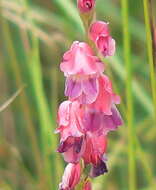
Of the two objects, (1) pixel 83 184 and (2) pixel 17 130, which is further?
(2) pixel 17 130

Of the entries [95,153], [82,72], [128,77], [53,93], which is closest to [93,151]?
[95,153]

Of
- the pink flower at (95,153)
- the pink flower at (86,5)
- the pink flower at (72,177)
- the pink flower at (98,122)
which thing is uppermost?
the pink flower at (86,5)

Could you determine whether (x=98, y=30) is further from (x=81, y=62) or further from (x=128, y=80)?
(x=128, y=80)

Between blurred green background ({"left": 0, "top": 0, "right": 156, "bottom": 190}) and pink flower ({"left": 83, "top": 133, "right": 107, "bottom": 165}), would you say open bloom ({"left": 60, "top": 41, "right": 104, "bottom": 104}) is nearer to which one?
pink flower ({"left": 83, "top": 133, "right": 107, "bottom": 165})

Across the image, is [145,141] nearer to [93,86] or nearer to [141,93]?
[141,93]

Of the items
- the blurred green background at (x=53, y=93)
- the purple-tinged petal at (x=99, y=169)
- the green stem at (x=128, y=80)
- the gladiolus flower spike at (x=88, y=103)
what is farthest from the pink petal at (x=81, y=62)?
the blurred green background at (x=53, y=93)

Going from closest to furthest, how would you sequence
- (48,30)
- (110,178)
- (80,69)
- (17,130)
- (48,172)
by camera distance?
(80,69) < (48,172) < (110,178) < (17,130) < (48,30)

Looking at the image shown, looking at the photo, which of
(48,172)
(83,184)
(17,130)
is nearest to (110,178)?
(17,130)

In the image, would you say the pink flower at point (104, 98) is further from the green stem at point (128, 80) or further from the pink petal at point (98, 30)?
the green stem at point (128, 80)
